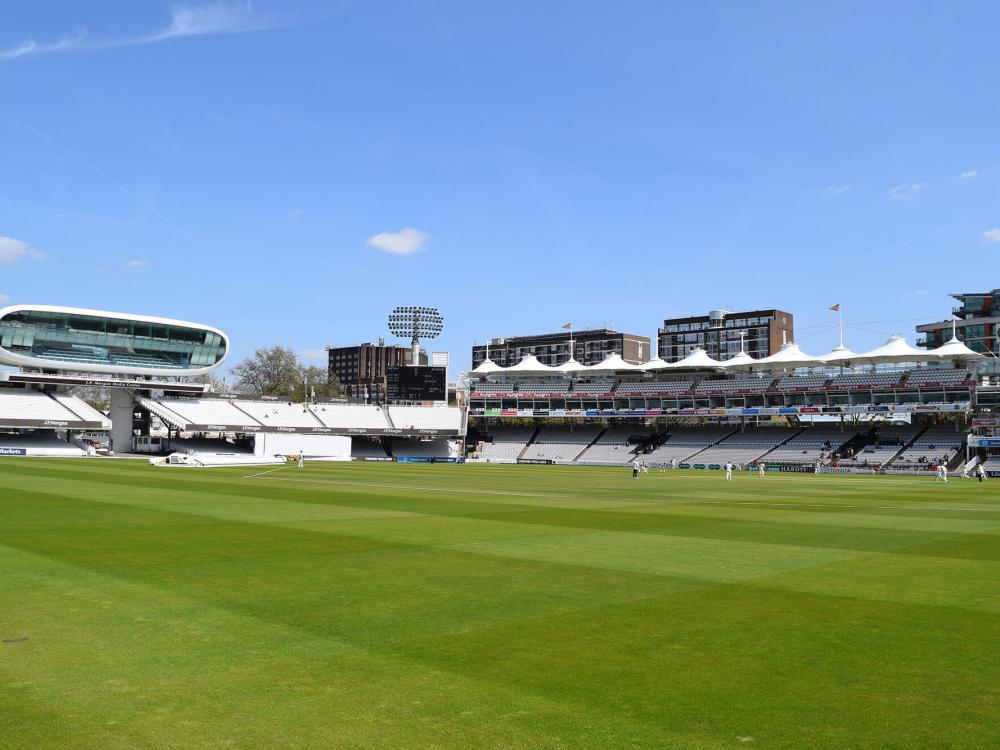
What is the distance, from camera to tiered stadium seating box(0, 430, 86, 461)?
250 ft

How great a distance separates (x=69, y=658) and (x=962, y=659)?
9.47m

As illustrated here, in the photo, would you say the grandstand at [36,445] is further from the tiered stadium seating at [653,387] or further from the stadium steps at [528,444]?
the tiered stadium seating at [653,387]

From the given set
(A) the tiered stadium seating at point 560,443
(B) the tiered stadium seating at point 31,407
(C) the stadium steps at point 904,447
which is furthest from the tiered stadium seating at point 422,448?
(C) the stadium steps at point 904,447

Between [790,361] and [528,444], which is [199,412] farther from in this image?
[790,361]

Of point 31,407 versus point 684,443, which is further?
point 684,443

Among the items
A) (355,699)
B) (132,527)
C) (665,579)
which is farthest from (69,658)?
(132,527)

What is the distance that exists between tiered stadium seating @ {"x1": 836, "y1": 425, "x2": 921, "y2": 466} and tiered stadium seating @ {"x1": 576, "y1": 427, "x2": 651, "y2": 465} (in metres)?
24.4

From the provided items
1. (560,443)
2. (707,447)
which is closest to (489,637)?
(707,447)

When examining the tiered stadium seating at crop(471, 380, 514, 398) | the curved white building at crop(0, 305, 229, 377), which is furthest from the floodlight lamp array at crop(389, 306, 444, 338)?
the curved white building at crop(0, 305, 229, 377)

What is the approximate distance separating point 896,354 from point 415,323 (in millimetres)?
77511

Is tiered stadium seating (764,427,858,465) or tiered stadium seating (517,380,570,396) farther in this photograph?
tiered stadium seating (517,380,570,396)

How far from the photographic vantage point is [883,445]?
79.1 m

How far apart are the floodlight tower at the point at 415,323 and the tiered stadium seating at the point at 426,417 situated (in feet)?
98.4

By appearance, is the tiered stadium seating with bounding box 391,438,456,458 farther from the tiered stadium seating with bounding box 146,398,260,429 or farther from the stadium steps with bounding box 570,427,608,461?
the tiered stadium seating with bounding box 146,398,260,429
